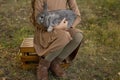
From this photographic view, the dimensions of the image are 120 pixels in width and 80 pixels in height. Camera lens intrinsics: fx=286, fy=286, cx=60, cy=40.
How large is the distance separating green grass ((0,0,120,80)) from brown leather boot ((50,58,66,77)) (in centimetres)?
13

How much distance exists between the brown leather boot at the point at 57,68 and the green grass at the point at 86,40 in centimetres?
13

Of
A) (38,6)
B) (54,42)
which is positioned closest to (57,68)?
(54,42)

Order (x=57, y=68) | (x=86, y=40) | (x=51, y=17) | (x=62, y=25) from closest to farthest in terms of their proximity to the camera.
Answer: (x=51, y=17), (x=62, y=25), (x=57, y=68), (x=86, y=40)

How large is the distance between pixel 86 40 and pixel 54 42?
1.75m

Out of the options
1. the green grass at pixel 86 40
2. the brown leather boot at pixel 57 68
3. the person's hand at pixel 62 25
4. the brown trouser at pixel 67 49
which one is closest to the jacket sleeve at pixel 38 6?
the person's hand at pixel 62 25

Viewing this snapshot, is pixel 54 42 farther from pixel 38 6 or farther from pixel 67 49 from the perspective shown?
pixel 38 6

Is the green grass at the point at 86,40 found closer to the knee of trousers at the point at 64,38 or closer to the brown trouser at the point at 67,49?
the brown trouser at the point at 67,49

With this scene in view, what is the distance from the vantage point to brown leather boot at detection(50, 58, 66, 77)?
4230 millimetres

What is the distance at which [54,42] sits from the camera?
155 inches

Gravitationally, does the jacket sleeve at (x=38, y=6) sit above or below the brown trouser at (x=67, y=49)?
above

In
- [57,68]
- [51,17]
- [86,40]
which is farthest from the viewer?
[86,40]

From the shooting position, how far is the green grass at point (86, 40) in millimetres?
4480

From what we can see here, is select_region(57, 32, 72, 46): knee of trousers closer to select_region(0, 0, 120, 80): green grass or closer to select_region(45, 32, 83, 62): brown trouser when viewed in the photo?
select_region(45, 32, 83, 62): brown trouser

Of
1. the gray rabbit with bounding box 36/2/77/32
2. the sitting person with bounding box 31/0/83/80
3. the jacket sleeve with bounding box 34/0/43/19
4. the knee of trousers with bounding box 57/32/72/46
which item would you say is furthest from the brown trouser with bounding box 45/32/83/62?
the jacket sleeve with bounding box 34/0/43/19
